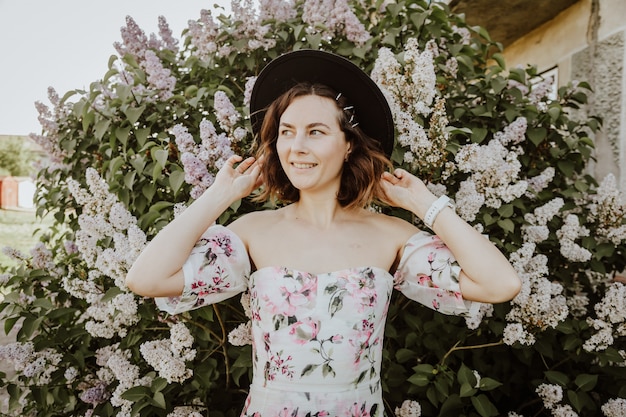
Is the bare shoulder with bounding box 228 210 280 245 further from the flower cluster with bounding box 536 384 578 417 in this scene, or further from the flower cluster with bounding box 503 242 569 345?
the flower cluster with bounding box 536 384 578 417

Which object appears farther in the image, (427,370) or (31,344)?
(31,344)

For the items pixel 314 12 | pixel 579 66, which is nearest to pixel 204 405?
pixel 314 12

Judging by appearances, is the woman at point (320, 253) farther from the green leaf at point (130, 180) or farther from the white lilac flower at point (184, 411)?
the green leaf at point (130, 180)

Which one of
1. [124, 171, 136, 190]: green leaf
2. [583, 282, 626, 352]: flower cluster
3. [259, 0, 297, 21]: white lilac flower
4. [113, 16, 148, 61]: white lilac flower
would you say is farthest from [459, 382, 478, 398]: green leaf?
[113, 16, 148, 61]: white lilac flower

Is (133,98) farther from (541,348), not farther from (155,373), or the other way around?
(541,348)

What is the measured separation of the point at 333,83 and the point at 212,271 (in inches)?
28.6

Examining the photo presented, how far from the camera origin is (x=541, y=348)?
2027 mm

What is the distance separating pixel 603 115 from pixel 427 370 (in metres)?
2.29

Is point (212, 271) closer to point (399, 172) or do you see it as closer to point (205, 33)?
point (399, 172)

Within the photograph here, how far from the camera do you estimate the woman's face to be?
1384 millimetres

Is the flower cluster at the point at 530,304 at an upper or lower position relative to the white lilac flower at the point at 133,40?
lower

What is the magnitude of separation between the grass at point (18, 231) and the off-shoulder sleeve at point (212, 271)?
773 centimetres

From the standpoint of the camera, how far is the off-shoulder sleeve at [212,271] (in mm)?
1341

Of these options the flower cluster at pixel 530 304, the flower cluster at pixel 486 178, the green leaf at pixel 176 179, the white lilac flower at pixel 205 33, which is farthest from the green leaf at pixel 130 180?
the flower cluster at pixel 530 304
